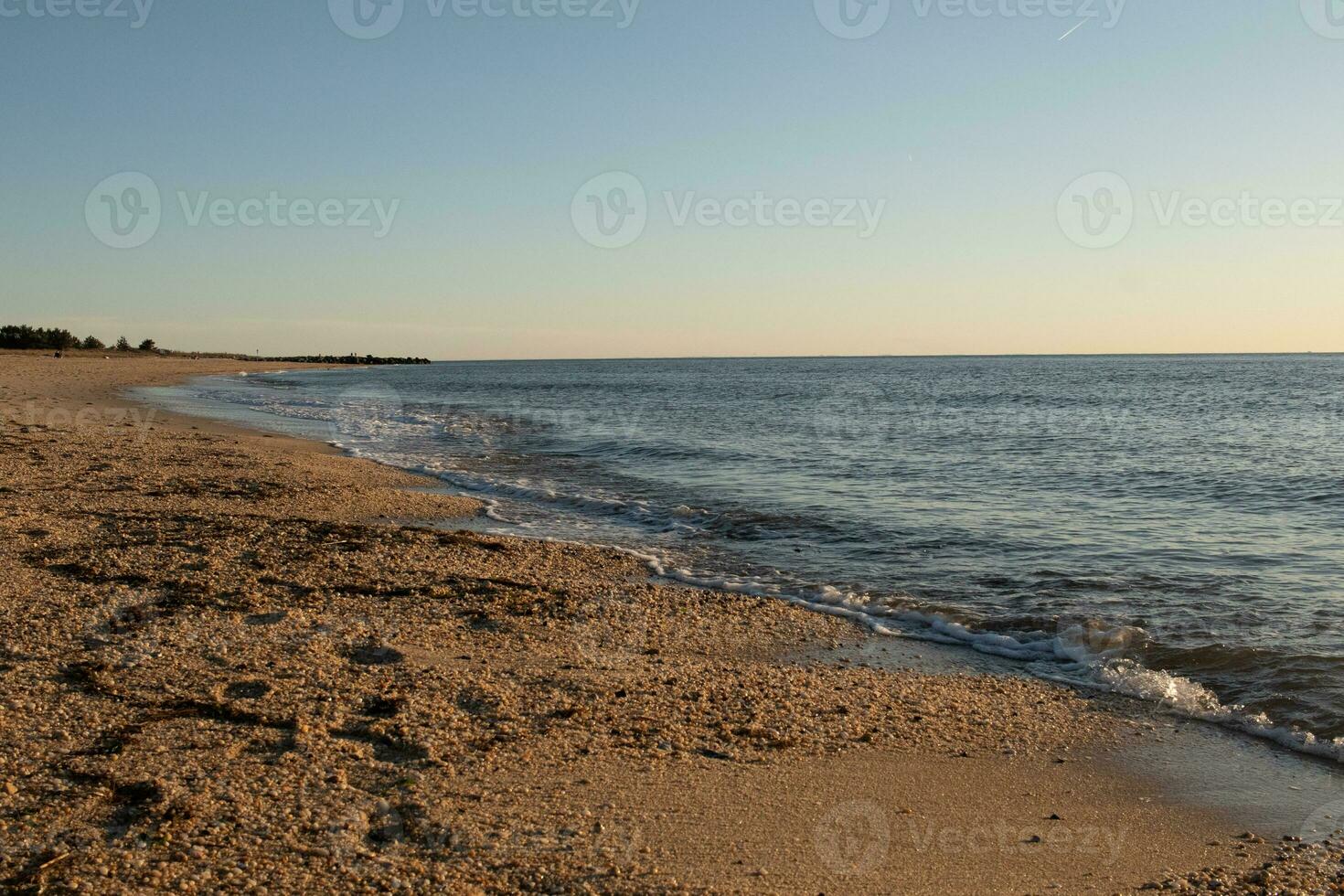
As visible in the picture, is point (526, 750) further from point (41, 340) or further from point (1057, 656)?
point (41, 340)

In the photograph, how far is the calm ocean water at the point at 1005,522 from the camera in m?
8.98

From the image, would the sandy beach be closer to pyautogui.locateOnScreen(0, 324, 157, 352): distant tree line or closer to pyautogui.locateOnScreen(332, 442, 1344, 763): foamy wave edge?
pyautogui.locateOnScreen(332, 442, 1344, 763): foamy wave edge

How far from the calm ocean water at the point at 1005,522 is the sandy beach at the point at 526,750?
4.67ft

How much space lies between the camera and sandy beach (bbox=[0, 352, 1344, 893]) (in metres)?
4.62

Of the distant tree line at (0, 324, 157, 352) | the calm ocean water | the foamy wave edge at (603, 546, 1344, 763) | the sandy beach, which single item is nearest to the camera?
the sandy beach

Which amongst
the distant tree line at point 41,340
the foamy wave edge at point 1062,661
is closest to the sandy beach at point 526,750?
the foamy wave edge at point 1062,661

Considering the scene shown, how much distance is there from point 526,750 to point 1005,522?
12074 mm

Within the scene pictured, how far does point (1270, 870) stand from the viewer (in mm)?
4926

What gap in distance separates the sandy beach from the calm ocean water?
56.1 inches

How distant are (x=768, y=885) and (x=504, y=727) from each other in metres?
2.36

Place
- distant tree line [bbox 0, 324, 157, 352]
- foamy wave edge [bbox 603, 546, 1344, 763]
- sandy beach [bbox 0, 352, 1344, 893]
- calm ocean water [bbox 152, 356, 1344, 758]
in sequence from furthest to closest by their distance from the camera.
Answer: distant tree line [bbox 0, 324, 157, 352] → calm ocean water [bbox 152, 356, 1344, 758] → foamy wave edge [bbox 603, 546, 1344, 763] → sandy beach [bbox 0, 352, 1344, 893]

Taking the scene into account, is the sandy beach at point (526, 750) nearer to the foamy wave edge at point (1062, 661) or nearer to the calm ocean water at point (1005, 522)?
the foamy wave edge at point (1062, 661)

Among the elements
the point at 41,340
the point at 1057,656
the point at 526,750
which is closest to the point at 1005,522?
the point at 1057,656

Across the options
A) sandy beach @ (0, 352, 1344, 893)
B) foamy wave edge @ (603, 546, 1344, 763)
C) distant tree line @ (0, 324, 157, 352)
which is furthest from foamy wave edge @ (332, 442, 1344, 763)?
distant tree line @ (0, 324, 157, 352)
